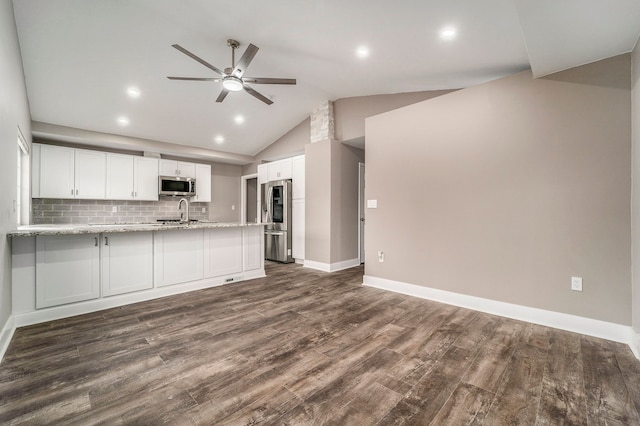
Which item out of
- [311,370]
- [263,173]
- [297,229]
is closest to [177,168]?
[263,173]

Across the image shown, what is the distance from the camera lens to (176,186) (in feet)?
20.0

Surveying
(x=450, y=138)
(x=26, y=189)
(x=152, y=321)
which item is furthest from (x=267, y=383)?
(x=26, y=189)

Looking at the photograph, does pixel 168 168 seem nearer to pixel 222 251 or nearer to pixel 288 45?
pixel 222 251

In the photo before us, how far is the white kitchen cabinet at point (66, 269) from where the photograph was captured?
105 inches

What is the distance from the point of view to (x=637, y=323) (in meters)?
2.16

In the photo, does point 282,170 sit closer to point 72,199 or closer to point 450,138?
point 450,138

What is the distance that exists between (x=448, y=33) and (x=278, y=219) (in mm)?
4315

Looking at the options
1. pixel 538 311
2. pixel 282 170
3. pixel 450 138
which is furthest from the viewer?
pixel 282 170

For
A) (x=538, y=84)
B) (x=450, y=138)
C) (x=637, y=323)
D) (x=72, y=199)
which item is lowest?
(x=637, y=323)

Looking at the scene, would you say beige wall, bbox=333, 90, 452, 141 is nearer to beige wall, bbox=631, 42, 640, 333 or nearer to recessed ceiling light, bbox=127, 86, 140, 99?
beige wall, bbox=631, 42, 640, 333

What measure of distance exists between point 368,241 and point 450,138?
180cm

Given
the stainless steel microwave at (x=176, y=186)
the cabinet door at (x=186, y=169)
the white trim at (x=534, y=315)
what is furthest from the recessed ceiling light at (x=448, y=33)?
the cabinet door at (x=186, y=169)

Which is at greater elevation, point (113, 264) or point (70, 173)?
point (70, 173)

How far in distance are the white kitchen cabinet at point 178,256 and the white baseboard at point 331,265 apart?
6.86ft
